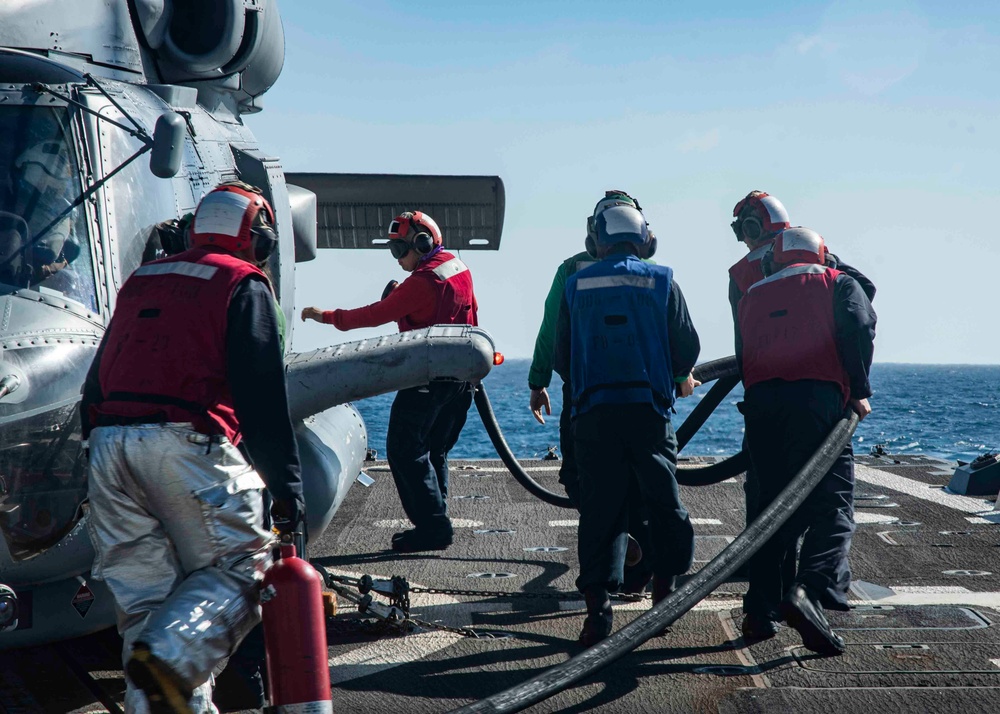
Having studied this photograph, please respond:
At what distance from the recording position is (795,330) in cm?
468

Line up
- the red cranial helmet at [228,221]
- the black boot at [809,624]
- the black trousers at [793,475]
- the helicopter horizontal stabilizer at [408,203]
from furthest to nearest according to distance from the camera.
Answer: the helicopter horizontal stabilizer at [408,203] → the black trousers at [793,475] → the black boot at [809,624] → the red cranial helmet at [228,221]

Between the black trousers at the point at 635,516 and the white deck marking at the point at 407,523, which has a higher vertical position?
the black trousers at the point at 635,516

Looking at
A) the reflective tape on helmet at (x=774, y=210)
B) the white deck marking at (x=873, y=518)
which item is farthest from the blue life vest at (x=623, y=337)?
the white deck marking at (x=873, y=518)

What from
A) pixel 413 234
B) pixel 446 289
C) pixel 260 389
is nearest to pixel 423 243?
pixel 413 234

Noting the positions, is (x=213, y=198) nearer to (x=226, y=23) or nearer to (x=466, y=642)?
(x=466, y=642)

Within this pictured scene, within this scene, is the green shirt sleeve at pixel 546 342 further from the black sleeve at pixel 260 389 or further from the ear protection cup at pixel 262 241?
the black sleeve at pixel 260 389

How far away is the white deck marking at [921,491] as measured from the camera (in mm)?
7899

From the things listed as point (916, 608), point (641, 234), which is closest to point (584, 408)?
point (641, 234)

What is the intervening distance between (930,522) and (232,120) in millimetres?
5443

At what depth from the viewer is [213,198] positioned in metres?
3.42

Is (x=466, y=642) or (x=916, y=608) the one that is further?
(x=916, y=608)

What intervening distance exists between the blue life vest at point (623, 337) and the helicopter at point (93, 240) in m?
0.56

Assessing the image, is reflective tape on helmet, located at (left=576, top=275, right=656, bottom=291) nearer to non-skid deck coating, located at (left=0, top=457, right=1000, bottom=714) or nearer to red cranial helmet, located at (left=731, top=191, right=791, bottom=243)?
red cranial helmet, located at (left=731, top=191, right=791, bottom=243)

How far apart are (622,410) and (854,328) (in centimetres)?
110
